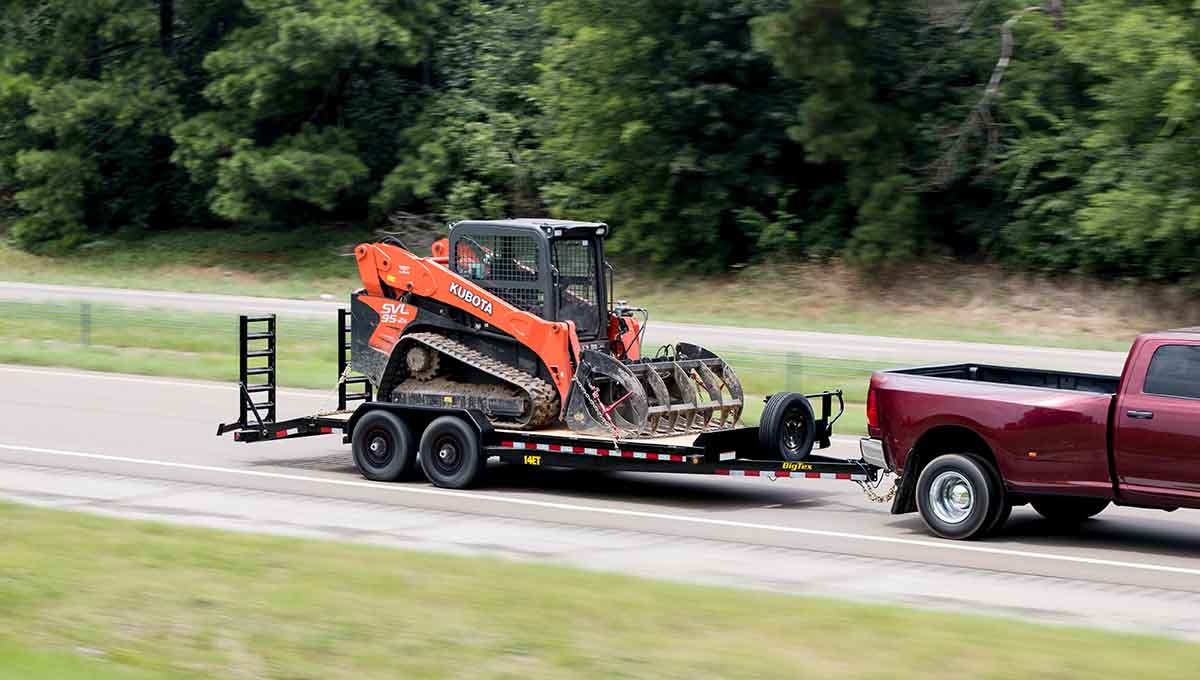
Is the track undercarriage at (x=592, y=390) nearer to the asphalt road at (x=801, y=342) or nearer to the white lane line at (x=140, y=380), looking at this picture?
the white lane line at (x=140, y=380)

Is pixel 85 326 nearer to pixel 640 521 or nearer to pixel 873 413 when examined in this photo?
pixel 640 521

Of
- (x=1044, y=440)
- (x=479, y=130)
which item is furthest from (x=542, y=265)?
(x=479, y=130)

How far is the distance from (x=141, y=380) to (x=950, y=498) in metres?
14.8

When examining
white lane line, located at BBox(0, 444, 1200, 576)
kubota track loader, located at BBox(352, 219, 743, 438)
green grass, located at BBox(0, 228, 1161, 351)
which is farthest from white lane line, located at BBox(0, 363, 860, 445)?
green grass, located at BBox(0, 228, 1161, 351)

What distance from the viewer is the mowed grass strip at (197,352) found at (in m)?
23.7

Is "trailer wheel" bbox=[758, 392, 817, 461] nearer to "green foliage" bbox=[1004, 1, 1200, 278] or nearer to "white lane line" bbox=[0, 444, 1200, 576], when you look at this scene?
"white lane line" bbox=[0, 444, 1200, 576]

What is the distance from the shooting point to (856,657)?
24.2ft

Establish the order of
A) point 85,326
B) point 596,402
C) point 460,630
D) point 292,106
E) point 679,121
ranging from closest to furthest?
point 460,630
point 596,402
point 85,326
point 679,121
point 292,106

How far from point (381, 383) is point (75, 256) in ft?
139

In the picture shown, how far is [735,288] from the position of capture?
1683 inches

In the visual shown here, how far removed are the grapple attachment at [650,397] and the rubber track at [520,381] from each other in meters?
0.23

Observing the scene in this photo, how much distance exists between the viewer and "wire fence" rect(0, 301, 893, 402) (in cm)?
2405

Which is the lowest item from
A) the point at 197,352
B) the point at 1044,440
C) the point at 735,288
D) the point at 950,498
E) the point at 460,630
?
the point at 460,630

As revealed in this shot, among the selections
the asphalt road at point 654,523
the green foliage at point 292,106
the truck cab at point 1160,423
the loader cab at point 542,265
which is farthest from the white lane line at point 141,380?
the green foliage at point 292,106
